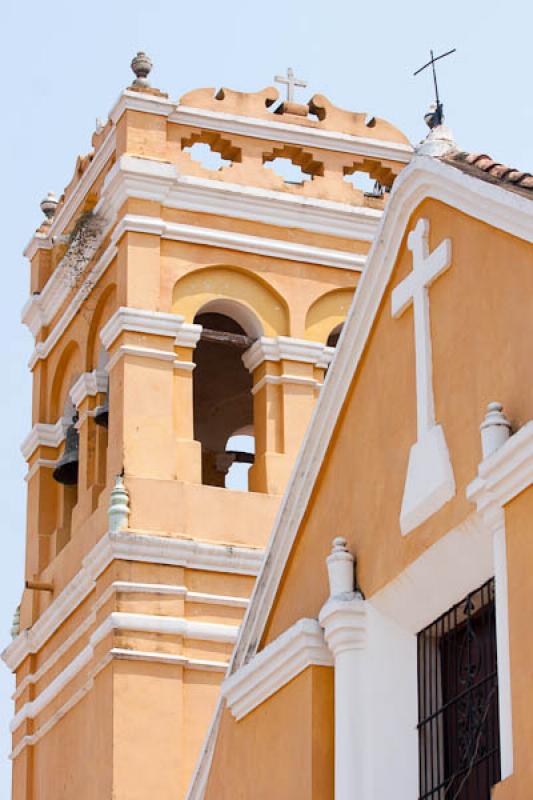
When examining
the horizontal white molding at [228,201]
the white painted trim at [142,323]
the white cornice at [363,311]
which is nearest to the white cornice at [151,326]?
the white painted trim at [142,323]

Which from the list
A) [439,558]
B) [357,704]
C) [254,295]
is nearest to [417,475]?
[439,558]

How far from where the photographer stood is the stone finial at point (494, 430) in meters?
11.1

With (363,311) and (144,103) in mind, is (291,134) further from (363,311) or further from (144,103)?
(363,311)

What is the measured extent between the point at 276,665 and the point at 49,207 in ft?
34.0

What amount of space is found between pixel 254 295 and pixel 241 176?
3.33 ft

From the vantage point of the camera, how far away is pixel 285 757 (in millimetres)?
12852

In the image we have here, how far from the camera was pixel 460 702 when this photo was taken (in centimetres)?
1194

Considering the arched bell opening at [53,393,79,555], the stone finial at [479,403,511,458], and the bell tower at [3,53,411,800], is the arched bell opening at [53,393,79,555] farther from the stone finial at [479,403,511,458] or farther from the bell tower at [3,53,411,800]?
the stone finial at [479,403,511,458]

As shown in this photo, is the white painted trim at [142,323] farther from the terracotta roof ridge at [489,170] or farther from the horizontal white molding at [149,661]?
the terracotta roof ridge at [489,170]

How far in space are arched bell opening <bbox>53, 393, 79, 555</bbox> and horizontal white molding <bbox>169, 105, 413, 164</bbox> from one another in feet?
9.19

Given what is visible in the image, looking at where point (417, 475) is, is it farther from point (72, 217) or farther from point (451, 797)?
point (72, 217)

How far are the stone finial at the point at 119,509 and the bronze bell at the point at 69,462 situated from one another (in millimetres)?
1948

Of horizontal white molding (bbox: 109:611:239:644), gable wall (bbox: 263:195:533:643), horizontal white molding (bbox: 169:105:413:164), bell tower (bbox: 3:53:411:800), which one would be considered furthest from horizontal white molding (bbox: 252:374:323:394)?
gable wall (bbox: 263:195:533:643)

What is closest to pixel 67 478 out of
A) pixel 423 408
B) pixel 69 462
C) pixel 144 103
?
pixel 69 462
